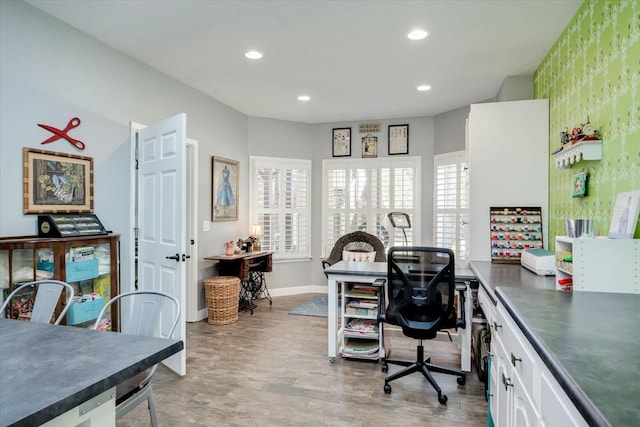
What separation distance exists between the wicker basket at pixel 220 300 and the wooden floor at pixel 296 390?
51 centimetres

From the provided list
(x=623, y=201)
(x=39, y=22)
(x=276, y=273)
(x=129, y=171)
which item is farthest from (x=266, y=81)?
(x=623, y=201)

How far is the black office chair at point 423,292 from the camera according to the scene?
2.58m

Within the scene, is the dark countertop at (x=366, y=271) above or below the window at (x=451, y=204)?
below

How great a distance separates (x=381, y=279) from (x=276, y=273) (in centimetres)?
325

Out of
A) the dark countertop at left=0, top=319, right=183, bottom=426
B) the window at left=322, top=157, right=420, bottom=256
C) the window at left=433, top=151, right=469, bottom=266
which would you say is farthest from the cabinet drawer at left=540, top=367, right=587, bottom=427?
the window at left=322, top=157, right=420, bottom=256

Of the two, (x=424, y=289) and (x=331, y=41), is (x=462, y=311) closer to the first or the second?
(x=424, y=289)

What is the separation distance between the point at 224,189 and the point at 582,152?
4.00 metres

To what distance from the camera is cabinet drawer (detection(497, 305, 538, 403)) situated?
1.19m

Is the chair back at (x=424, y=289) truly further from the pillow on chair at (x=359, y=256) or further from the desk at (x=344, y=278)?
the pillow on chair at (x=359, y=256)

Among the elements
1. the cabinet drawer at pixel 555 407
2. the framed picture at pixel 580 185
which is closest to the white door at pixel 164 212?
the cabinet drawer at pixel 555 407

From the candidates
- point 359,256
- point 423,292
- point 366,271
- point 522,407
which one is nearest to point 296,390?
point 366,271

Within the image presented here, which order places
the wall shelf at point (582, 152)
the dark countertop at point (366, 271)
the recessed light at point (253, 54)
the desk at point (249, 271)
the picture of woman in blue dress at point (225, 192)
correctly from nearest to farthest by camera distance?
the wall shelf at point (582, 152), the dark countertop at point (366, 271), the recessed light at point (253, 54), the desk at point (249, 271), the picture of woman in blue dress at point (225, 192)

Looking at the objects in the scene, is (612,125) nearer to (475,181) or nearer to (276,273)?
(475,181)

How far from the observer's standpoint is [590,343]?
104 centimetres
